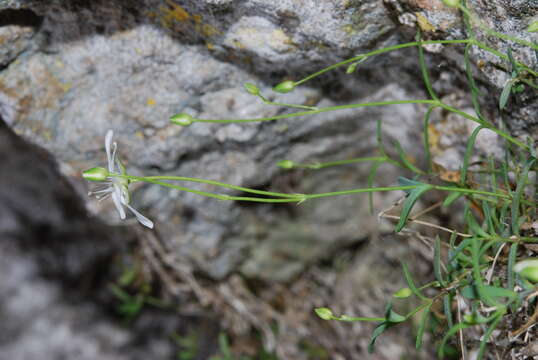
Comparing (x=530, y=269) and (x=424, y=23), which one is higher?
(x=424, y=23)

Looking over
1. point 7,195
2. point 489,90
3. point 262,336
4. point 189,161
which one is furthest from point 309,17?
point 7,195

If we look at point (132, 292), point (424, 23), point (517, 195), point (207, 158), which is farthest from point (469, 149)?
point (132, 292)

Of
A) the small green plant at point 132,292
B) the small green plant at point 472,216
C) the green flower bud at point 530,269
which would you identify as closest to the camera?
the green flower bud at point 530,269

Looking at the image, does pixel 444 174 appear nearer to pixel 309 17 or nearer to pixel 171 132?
pixel 309 17

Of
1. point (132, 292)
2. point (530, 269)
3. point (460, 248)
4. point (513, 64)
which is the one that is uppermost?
point (513, 64)

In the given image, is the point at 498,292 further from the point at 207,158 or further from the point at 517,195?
the point at 207,158

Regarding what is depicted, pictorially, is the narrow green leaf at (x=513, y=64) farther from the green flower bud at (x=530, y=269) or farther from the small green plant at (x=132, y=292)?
the small green plant at (x=132, y=292)

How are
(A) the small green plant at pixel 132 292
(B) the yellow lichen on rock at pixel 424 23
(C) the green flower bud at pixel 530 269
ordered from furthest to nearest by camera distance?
(A) the small green plant at pixel 132 292 < (B) the yellow lichen on rock at pixel 424 23 < (C) the green flower bud at pixel 530 269

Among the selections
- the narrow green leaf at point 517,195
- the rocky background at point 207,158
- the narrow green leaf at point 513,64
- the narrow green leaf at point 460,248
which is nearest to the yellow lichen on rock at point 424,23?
the rocky background at point 207,158

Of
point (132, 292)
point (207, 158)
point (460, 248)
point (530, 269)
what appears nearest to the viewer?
point (530, 269)
